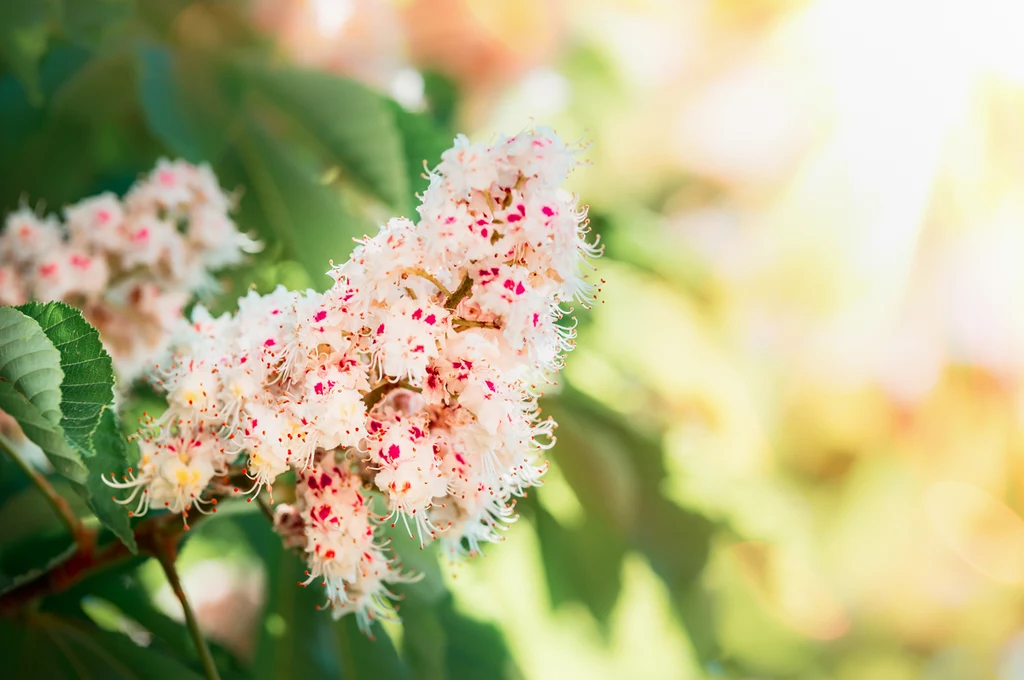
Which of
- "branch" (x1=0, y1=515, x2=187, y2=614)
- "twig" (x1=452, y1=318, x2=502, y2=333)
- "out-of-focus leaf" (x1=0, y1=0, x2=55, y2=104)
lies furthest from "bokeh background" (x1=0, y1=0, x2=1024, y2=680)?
"twig" (x1=452, y1=318, x2=502, y2=333)

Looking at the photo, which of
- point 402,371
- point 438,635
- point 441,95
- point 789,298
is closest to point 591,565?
point 438,635

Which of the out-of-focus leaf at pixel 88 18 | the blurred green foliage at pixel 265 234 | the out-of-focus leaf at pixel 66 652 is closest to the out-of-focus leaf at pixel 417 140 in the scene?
the blurred green foliage at pixel 265 234

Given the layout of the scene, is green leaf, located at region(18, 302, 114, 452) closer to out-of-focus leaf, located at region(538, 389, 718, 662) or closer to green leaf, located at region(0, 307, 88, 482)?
green leaf, located at region(0, 307, 88, 482)

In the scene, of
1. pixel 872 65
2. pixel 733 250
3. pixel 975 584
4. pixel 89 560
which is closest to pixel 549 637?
pixel 89 560

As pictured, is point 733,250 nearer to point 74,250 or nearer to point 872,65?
point 872,65

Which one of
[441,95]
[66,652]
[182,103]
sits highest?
[441,95]

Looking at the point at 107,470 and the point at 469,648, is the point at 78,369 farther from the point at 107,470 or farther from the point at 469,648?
the point at 469,648
